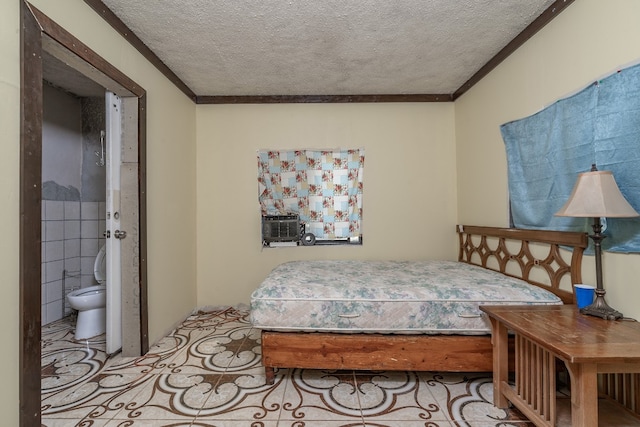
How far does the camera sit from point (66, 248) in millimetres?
3037

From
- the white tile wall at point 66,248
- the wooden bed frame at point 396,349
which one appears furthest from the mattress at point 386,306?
the white tile wall at point 66,248

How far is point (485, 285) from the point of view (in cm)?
188

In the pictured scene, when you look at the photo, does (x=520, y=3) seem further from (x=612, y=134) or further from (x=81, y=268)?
(x=81, y=268)

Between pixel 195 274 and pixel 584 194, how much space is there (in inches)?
132

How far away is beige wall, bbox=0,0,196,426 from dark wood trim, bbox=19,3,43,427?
0.8 inches

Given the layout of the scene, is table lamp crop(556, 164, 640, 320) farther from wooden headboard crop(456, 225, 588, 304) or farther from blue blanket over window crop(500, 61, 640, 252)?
wooden headboard crop(456, 225, 588, 304)

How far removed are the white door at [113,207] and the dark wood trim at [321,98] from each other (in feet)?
3.98

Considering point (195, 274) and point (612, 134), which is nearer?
point (612, 134)

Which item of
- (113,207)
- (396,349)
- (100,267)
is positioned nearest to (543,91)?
(396,349)

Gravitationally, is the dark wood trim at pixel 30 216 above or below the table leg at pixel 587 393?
above

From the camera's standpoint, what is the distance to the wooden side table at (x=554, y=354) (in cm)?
108

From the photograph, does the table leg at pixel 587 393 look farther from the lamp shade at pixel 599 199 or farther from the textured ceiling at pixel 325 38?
the textured ceiling at pixel 325 38

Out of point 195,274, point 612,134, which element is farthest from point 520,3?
point 195,274

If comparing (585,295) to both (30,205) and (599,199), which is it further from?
(30,205)
